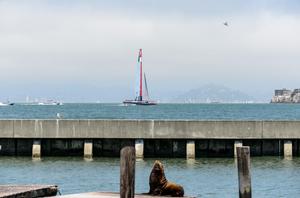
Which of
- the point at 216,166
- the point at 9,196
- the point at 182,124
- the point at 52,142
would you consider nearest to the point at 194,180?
the point at 216,166

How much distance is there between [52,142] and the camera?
1527 inches

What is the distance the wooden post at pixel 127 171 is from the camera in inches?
676

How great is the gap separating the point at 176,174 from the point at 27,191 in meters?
14.0

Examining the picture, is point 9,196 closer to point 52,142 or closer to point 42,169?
point 42,169

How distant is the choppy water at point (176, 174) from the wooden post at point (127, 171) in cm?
966

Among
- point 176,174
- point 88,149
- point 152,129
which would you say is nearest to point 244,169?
point 176,174

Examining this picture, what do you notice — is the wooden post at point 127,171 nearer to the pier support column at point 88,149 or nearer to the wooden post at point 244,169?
the wooden post at point 244,169

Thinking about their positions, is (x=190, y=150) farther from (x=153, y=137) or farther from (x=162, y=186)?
(x=162, y=186)

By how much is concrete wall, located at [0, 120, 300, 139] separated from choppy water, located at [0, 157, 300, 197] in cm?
121

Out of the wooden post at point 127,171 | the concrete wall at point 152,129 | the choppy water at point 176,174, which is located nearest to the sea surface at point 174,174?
the choppy water at point 176,174

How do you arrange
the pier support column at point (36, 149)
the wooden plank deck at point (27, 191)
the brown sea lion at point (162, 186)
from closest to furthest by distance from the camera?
the wooden plank deck at point (27, 191) → the brown sea lion at point (162, 186) → the pier support column at point (36, 149)

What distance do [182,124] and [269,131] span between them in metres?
4.39

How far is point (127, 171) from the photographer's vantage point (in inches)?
678

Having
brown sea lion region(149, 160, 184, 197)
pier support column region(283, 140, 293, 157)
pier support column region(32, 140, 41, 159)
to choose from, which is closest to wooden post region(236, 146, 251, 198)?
brown sea lion region(149, 160, 184, 197)
